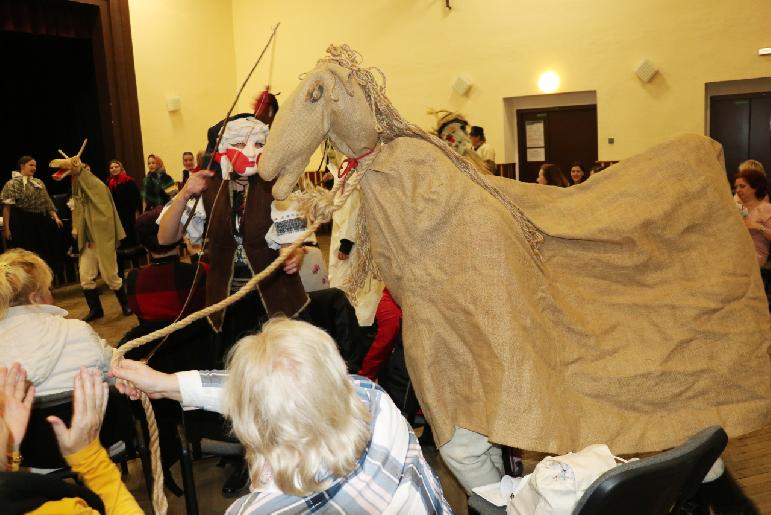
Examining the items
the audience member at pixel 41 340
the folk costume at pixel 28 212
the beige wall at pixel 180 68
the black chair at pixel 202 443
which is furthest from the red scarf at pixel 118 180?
the black chair at pixel 202 443

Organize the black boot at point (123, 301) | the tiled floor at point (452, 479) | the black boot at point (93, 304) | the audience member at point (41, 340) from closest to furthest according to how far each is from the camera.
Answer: the audience member at point (41, 340) < the tiled floor at point (452, 479) < the black boot at point (93, 304) < the black boot at point (123, 301)

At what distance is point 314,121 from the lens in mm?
2125

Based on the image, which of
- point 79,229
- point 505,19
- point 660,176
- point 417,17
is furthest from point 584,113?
point 660,176

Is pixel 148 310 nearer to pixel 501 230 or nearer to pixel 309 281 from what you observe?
pixel 309 281

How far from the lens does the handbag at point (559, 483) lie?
1533 mm

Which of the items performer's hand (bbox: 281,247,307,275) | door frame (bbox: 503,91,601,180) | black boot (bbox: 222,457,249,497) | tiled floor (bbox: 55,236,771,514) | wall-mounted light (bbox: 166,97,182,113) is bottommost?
tiled floor (bbox: 55,236,771,514)

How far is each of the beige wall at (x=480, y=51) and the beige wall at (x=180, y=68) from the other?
19 mm

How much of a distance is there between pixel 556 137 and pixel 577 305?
9035mm

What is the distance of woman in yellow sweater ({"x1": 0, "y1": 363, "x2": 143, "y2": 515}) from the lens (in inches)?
52.9

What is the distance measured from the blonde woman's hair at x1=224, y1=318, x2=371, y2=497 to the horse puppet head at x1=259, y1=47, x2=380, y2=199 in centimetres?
86

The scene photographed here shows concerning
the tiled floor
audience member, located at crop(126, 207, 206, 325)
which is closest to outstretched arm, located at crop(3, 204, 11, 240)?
the tiled floor

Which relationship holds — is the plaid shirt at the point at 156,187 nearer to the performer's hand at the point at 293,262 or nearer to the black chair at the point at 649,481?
the performer's hand at the point at 293,262

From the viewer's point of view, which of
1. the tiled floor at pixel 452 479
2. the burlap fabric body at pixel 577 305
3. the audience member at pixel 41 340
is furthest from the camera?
the tiled floor at pixel 452 479

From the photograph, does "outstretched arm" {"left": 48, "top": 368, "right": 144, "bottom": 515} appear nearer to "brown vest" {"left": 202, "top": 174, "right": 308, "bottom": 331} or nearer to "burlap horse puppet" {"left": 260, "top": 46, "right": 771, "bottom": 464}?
"burlap horse puppet" {"left": 260, "top": 46, "right": 771, "bottom": 464}
